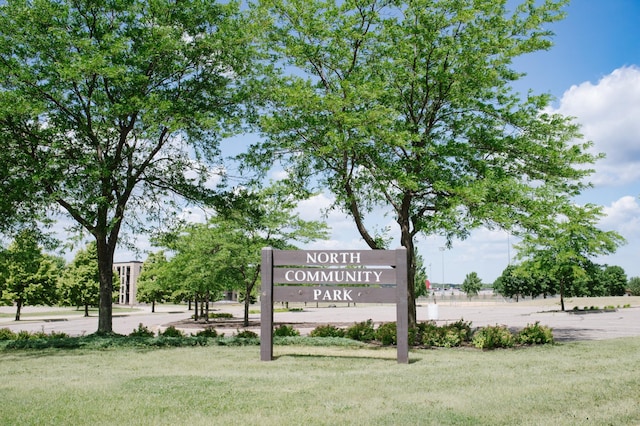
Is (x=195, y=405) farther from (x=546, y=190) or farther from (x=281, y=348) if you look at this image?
(x=546, y=190)

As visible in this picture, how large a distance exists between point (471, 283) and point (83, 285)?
9583cm

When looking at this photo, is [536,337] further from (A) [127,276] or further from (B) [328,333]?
(A) [127,276]

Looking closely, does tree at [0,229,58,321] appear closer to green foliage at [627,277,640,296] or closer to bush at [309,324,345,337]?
bush at [309,324,345,337]

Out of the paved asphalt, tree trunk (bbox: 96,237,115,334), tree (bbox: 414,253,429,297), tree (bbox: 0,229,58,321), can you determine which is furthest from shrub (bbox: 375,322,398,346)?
tree (bbox: 414,253,429,297)

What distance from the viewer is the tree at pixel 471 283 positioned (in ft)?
411

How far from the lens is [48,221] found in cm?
1831

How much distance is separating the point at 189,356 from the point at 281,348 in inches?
113

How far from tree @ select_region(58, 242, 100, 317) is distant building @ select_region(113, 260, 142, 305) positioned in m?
51.3

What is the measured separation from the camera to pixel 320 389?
828cm

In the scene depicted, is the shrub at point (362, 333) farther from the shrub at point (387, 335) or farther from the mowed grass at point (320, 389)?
the mowed grass at point (320, 389)

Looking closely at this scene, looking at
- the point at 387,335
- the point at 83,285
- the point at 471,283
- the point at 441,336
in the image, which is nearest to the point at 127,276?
the point at 83,285

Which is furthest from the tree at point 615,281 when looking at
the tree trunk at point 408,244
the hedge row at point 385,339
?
the tree trunk at point 408,244

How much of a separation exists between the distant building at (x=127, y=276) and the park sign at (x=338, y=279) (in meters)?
95.2

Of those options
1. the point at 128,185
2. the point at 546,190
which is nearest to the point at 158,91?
the point at 128,185
